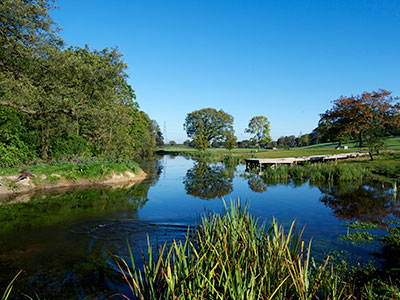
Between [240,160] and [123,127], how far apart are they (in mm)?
21589

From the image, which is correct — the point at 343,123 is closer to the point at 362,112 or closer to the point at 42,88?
the point at 362,112

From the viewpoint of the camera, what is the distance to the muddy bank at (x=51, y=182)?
14.6 meters

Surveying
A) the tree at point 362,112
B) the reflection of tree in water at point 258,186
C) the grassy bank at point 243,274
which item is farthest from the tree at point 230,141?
the grassy bank at point 243,274

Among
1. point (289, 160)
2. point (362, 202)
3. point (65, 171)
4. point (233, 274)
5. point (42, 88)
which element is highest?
point (42, 88)

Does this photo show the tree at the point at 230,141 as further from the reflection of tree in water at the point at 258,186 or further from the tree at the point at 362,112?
the reflection of tree in water at the point at 258,186

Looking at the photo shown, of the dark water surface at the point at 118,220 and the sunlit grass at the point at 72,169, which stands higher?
the sunlit grass at the point at 72,169

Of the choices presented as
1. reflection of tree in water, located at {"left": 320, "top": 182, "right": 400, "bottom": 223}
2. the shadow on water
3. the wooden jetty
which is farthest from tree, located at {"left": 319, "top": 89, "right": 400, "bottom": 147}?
the shadow on water

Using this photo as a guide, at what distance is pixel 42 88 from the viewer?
15242 millimetres

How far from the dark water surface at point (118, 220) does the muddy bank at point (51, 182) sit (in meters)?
1.63

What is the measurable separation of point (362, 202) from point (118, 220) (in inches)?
501

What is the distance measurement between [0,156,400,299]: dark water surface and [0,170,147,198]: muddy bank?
5.35 feet

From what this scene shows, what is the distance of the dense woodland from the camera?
13125 mm

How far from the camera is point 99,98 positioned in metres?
19.6

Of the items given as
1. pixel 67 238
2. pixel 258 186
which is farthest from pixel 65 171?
pixel 258 186
